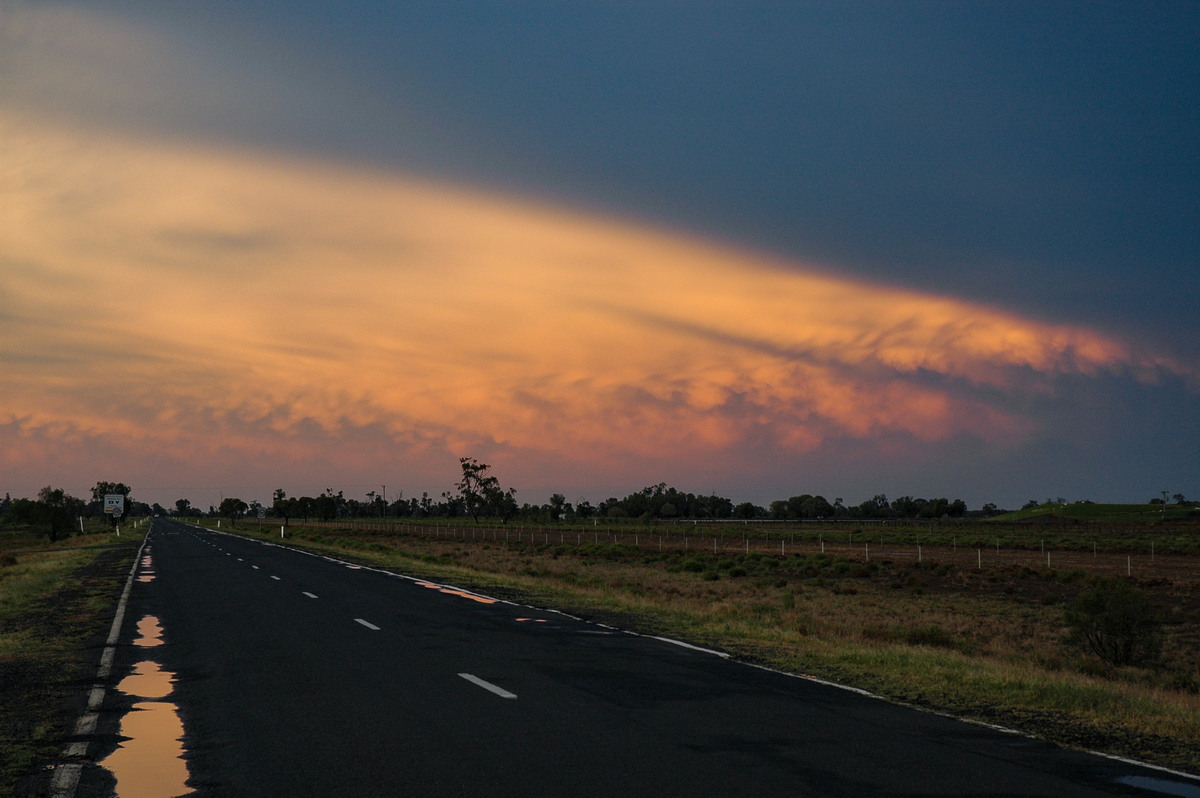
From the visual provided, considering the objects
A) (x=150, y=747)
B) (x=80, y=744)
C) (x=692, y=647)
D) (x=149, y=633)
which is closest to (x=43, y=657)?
(x=149, y=633)

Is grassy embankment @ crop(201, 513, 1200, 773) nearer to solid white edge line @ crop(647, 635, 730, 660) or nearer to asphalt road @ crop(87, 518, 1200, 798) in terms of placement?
solid white edge line @ crop(647, 635, 730, 660)

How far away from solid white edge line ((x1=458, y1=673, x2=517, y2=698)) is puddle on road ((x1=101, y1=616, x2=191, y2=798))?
3.34 metres

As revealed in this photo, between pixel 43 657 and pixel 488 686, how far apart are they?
7.67 meters

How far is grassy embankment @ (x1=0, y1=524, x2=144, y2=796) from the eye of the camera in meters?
8.97

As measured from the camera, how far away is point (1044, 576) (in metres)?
53.2

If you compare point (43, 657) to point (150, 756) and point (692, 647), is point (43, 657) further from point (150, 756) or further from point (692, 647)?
point (692, 647)

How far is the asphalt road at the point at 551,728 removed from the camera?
7391 millimetres

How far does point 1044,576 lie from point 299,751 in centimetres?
5225

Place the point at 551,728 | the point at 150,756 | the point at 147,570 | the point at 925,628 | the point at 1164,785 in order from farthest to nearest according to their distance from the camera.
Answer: the point at 147,570 → the point at 925,628 → the point at 551,728 → the point at 150,756 → the point at 1164,785

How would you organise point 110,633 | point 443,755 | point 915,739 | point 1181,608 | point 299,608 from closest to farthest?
1. point 443,755
2. point 915,739
3. point 110,633
4. point 299,608
5. point 1181,608

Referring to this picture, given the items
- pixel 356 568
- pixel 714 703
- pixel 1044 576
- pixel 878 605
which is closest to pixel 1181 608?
pixel 878 605

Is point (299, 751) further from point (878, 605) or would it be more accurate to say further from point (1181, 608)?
point (1181, 608)

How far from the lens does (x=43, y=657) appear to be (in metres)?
15.0

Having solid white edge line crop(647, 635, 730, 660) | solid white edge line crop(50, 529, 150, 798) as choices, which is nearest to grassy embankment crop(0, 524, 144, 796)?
solid white edge line crop(50, 529, 150, 798)
